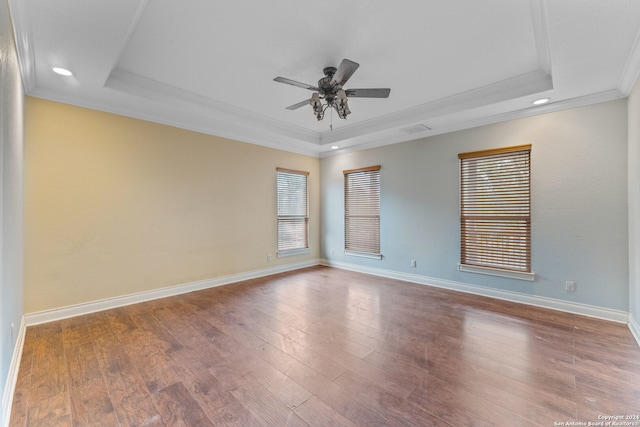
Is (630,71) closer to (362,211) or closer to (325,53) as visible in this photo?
(325,53)

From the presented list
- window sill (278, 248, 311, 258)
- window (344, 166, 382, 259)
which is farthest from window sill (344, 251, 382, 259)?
window sill (278, 248, 311, 258)

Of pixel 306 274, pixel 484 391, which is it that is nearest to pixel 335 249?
pixel 306 274

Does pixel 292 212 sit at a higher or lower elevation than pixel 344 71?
lower

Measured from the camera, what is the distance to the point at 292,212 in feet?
19.3

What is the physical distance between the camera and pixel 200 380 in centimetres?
206

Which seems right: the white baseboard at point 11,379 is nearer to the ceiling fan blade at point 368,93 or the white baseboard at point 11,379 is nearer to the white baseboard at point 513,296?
the ceiling fan blade at point 368,93

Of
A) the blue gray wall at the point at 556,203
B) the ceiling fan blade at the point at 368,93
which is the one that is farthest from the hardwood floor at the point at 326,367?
the ceiling fan blade at the point at 368,93

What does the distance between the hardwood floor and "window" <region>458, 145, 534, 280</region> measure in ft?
2.20

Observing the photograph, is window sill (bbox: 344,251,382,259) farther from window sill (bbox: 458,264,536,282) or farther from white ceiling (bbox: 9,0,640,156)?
white ceiling (bbox: 9,0,640,156)

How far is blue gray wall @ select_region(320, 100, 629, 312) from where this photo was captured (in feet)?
10.3

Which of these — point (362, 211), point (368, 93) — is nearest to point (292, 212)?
point (362, 211)

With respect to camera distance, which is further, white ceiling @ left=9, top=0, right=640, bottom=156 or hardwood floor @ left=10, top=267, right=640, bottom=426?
white ceiling @ left=9, top=0, right=640, bottom=156

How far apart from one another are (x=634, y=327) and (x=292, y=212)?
5.11m

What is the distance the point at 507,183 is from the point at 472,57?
1994mm
